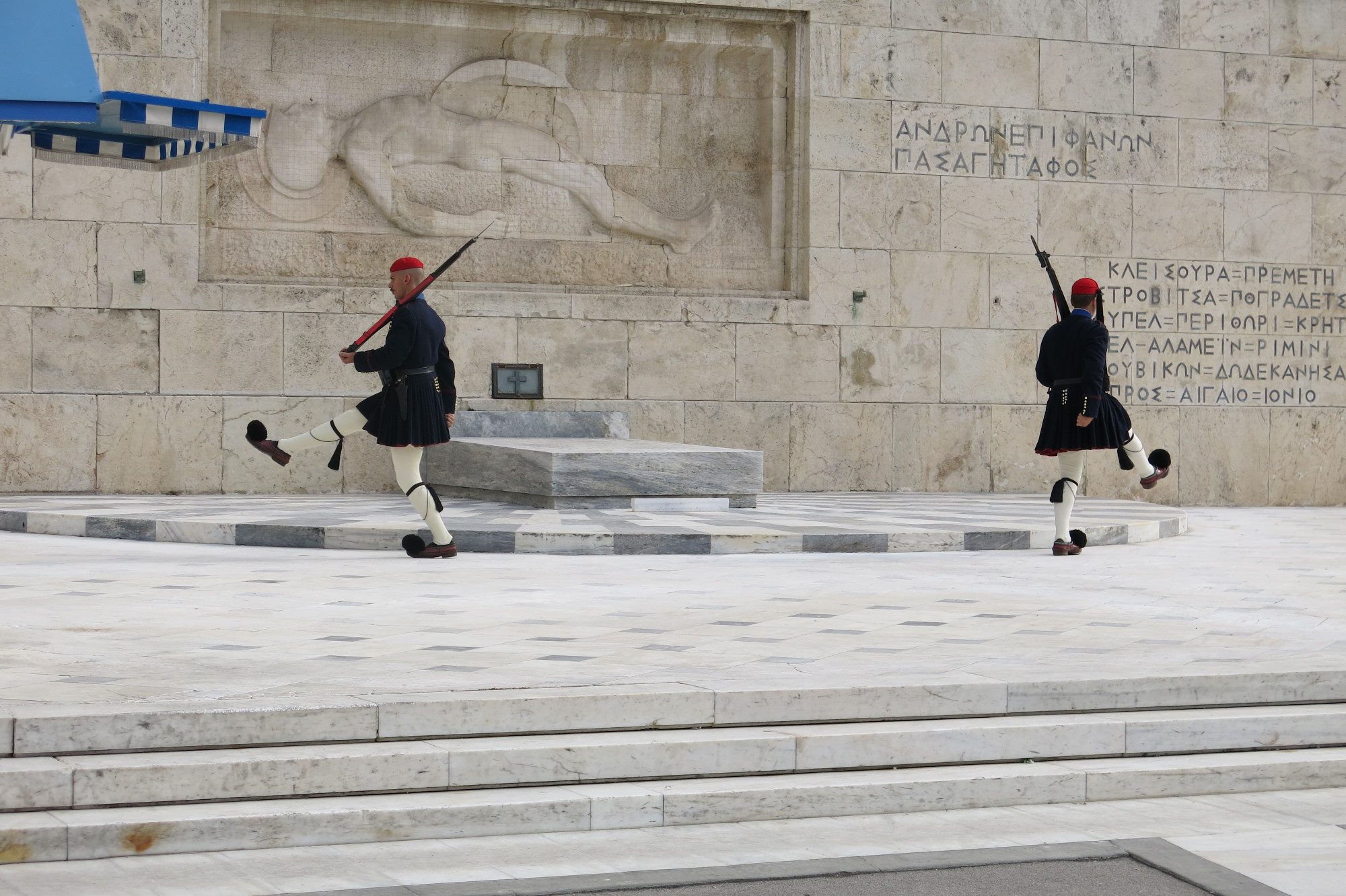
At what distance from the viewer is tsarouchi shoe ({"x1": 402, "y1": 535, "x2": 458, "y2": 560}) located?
9266mm

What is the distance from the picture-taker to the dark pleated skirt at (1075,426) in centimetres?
977

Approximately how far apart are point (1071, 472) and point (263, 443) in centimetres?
517

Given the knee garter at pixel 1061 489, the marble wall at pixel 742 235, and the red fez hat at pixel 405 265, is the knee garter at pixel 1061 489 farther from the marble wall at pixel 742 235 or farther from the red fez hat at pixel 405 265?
the marble wall at pixel 742 235

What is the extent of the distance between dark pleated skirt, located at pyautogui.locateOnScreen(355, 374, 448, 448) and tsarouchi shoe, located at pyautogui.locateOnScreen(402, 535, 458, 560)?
59cm

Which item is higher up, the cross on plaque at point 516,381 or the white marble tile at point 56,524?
the cross on plaque at point 516,381

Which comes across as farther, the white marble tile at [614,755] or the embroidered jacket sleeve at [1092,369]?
the embroidered jacket sleeve at [1092,369]

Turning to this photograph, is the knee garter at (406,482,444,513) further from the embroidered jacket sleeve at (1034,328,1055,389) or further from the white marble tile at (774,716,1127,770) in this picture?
the white marble tile at (774,716,1127,770)

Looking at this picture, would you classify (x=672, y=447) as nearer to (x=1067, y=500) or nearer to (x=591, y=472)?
(x=591, y=472)

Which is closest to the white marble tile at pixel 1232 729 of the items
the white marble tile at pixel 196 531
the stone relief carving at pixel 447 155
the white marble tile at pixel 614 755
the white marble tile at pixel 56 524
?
the white marble tile at pixel 614 755

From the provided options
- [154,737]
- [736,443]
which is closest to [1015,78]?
[736,443]

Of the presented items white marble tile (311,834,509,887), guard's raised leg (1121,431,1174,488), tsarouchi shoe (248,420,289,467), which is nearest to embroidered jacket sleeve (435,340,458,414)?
tsarouchi shoe (248,420,289,467)

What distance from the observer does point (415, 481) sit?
360 inches

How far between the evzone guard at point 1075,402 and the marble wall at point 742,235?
205 inches

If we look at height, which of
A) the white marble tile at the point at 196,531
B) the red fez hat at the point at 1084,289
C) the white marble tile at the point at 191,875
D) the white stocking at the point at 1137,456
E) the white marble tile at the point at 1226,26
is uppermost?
the white marble tile at the point at 1226,26
